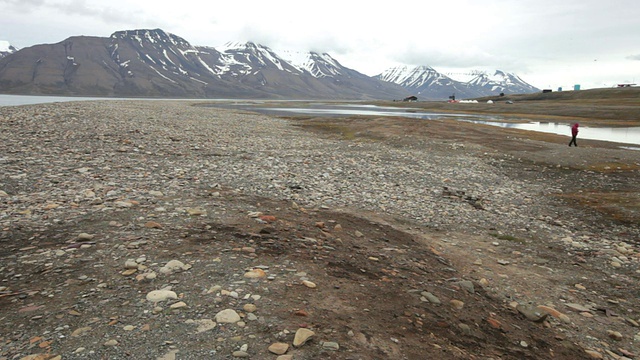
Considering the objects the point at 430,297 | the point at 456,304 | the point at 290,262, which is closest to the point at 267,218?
the point at 290,262

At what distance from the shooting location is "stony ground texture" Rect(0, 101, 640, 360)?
5969 mm

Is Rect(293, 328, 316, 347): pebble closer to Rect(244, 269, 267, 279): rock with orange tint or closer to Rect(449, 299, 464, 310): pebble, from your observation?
Rect(244, 269, 267, 279): rock with orange tint

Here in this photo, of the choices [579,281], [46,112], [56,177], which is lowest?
[579,281]

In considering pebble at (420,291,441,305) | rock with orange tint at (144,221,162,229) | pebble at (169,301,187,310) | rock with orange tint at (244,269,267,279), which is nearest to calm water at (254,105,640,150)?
pebble at (420,291,441,305)

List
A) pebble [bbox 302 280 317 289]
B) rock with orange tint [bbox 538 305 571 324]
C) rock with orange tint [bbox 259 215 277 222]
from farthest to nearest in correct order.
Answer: rock with orange tint [bbox 259 215 277 222], rock with orange tint [bbox 538 305 571 324], pebble [bbox 302 280 317 289]

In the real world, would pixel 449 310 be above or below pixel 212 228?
below

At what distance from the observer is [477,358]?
6.33 metres

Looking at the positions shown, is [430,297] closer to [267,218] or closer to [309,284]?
[309,284]

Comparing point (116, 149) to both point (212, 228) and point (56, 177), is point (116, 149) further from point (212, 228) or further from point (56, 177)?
point (212, 228)

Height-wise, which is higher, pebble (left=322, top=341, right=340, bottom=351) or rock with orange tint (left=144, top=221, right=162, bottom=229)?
rock with orange tint (left=144, top=221, right=162, bottom=229)

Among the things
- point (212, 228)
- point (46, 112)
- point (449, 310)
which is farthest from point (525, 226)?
point (46, 112)

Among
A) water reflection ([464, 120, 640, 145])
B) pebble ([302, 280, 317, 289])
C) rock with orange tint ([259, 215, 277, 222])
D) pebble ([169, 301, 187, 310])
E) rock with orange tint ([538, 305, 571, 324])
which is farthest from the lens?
water reflection ([464, 120, 640, 145])

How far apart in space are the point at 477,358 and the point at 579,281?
6612 mm

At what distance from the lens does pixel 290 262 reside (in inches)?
342
